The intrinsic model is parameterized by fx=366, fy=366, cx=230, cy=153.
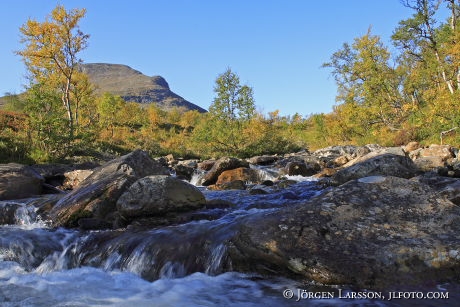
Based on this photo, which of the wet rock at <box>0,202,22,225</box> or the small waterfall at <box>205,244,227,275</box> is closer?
the small waterfall at <box>205,244,227,275</box>

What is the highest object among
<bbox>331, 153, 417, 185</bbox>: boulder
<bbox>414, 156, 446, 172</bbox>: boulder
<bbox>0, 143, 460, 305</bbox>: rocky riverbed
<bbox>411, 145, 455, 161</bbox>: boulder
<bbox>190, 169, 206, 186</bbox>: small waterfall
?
<bbox>411, 145, 455, 161</bbox>: boulder

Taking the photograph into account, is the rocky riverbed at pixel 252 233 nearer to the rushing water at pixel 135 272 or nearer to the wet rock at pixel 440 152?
the rushing water at pixel 135 272

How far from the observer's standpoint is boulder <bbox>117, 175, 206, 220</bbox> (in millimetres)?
6676

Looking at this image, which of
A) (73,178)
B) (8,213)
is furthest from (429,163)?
(8,213)

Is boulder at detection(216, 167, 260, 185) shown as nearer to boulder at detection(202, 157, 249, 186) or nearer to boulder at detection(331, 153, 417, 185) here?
boulder at detection(202, 157, 249, 186)

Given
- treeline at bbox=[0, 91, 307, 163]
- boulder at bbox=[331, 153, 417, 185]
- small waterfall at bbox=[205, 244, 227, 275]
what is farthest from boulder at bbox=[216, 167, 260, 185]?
small waterfall at bbox=[205, 244, 227, 275]

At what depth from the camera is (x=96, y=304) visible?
373cm

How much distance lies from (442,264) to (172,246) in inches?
123

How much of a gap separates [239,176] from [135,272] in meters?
9.32

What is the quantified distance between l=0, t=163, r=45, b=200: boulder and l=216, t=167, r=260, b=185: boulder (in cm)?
602

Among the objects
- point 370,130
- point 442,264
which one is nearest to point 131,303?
point 442,264

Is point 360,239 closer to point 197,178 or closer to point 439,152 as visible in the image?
point 197,178

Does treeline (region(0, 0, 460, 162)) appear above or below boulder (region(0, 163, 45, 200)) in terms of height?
above

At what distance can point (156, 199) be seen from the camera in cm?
677
